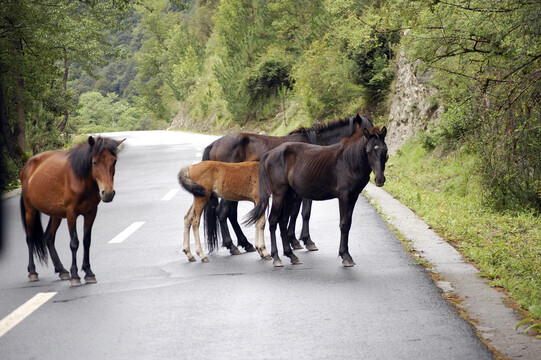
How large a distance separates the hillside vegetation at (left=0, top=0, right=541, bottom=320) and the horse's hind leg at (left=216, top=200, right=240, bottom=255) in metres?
3.09

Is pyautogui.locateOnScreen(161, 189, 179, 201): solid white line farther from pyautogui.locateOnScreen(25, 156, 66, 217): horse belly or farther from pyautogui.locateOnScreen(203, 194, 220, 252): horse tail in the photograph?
pyautogui.locateOnScreen(25, 156, 66, 217): horse belly

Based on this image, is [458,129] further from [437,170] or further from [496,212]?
[496,212]

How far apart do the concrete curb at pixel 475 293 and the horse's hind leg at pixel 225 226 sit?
2454mm

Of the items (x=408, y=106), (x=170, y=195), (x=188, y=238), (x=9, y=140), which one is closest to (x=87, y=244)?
(x=188, y=238)

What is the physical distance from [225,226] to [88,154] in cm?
250

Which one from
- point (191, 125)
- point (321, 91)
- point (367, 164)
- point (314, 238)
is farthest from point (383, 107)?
point (191, 125)

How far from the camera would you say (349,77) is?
93.9 ft

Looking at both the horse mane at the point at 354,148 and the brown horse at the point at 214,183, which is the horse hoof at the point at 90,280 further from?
the horse mane at the point at 354,148

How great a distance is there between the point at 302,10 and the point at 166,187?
104 feet

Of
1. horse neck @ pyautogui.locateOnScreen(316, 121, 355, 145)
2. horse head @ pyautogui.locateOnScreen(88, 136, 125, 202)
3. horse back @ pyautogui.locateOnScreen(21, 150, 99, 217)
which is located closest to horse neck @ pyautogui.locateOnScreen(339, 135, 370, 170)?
horse neck @ pyautogui.locateOnScreen(316, 121, 355, 145)

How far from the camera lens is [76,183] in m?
7.66

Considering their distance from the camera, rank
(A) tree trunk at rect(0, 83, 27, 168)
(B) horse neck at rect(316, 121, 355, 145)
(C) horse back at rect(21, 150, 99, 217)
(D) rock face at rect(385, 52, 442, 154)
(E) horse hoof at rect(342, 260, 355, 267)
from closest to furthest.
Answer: (C) horse back at rect(21, 150, 99, 217), (E) horse hoof at rect(342, 260, 355, 267), (B) horse neck at rect(316, 121, 355, 145), (D) rock face at rect(385, 52, 442, 154), (A) tree trunk at rect(0, 83, 27, 168)

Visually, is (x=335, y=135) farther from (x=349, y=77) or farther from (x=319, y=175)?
(x=349, y=77)

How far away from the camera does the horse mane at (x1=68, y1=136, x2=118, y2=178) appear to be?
24.8 ft
